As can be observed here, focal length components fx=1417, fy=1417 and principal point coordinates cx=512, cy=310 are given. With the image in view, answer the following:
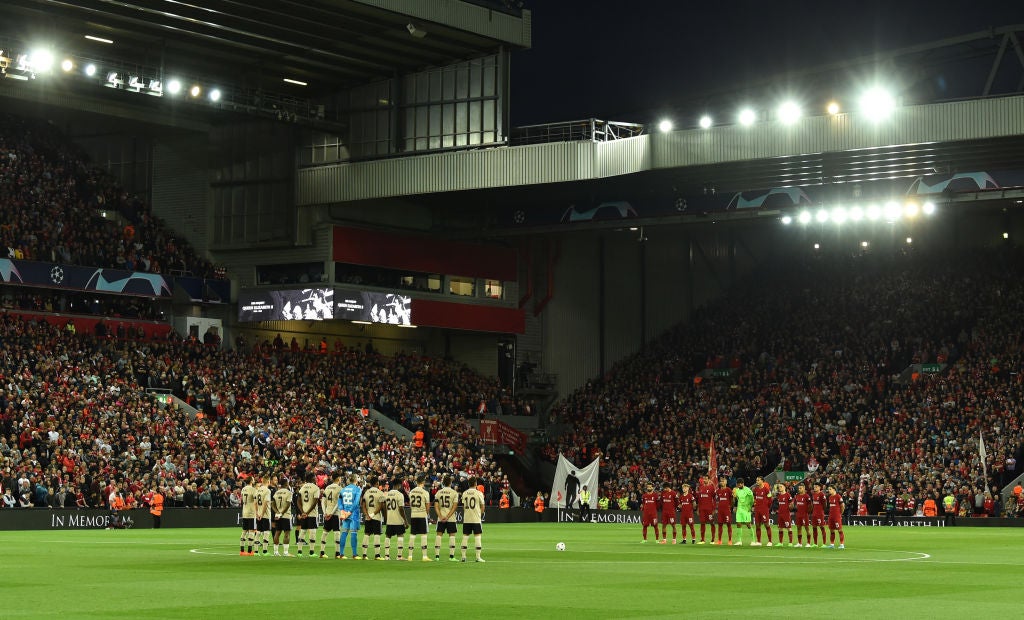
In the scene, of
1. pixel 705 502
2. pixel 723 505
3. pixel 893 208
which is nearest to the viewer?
pixel 723 505

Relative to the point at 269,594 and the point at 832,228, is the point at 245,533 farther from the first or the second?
the point at 832,228

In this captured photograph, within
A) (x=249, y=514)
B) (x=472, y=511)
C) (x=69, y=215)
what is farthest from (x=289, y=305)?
(x=472, y=511)

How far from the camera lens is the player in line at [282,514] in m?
29.9

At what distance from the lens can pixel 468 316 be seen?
7375cm

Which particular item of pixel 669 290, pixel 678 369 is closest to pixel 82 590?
pixel 678 369

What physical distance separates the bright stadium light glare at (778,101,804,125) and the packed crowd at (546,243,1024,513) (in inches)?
568

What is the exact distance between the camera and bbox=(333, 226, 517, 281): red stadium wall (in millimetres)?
68000

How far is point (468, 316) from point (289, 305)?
11.0 metres

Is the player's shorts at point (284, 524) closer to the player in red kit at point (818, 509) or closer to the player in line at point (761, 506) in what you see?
the player in line at point (761, 506)

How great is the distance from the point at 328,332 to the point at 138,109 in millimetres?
14679

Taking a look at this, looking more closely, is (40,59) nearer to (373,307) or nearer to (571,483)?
(373,307)

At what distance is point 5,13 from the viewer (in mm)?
56219

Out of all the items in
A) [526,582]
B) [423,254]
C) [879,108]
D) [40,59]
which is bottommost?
[526,582]

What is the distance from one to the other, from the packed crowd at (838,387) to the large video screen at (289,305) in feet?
46.2
